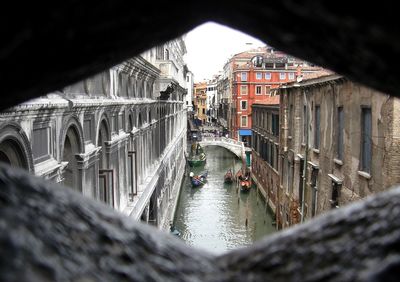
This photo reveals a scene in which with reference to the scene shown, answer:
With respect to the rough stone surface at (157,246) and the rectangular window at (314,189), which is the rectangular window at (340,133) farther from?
the rough stone surface at (157,246)

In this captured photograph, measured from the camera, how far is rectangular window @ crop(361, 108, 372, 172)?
939 centimetres

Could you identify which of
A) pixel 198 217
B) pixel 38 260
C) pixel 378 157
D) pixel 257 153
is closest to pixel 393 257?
pixel 38 260

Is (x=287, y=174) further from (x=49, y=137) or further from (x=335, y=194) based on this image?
(x=49, y=137)

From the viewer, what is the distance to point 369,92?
923cm

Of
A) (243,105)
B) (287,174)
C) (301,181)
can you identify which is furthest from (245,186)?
(243,105)

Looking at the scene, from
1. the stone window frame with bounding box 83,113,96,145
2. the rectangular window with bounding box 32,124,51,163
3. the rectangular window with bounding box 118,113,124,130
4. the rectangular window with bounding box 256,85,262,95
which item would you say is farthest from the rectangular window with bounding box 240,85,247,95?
the rectangular window with bounding box 32,124,51,163

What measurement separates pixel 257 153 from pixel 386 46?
93.5 feet

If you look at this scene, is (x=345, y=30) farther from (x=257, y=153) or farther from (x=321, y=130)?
(x=257, y=153)

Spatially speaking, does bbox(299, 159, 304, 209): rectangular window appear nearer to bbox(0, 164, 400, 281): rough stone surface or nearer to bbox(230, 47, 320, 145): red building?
bbox(0, 164, 400, 281): rough stone surface

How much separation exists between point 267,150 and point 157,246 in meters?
24.0

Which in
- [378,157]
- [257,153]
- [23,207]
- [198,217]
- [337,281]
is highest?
[23,207]

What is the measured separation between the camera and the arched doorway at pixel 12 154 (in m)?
4.56

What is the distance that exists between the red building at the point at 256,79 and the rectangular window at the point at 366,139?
33997 millimetres

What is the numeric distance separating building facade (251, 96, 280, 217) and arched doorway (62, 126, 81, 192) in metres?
14.5
